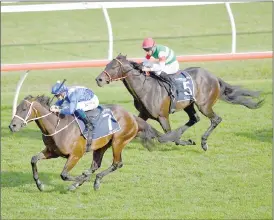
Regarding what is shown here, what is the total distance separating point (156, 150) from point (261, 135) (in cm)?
178

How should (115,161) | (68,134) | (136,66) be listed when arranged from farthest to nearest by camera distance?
(136,66)
(115,161)
(68,134)

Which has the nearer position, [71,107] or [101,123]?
[71,107]

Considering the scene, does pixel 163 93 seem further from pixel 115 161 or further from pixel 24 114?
pixel 24 114

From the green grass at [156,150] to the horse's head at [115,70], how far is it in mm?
1382

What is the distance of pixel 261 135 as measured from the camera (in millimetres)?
15000

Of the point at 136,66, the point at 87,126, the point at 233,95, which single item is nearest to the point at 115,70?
the point at 136,66

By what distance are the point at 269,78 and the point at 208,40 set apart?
3009mm

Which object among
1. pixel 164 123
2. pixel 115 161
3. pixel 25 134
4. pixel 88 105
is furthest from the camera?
pixel 25 134

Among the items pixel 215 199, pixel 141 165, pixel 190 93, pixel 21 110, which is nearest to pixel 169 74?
pixel 190 93

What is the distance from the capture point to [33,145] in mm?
15047

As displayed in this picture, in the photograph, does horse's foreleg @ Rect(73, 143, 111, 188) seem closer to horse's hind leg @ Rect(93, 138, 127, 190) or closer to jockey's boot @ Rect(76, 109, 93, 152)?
horse's hind leg @ Rect(93, 138, 127, 190)

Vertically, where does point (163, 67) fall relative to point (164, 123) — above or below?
above

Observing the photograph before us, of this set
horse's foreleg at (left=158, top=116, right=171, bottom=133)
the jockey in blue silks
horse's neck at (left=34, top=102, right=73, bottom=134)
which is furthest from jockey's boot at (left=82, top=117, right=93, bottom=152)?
horse's foreleg at (left=158, top=116, right=171, bottom=133)

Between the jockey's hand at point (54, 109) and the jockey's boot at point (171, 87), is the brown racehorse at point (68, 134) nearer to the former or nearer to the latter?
the jockey's hand at point (54, 109)
